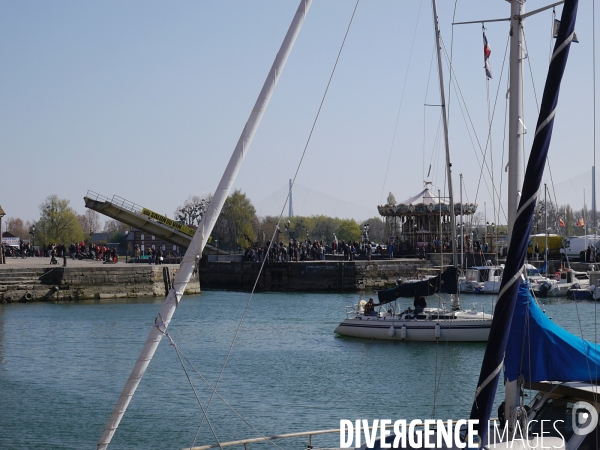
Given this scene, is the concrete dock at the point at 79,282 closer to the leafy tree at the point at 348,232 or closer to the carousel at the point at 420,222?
the carousel at the point at 420,222

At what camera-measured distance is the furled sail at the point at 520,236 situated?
726cm

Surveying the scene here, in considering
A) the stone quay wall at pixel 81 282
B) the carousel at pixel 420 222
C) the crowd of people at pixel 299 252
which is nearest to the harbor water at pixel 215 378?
the stone quay wall at pixel 81 282

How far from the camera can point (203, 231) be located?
26.3ft

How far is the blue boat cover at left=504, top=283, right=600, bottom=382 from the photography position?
8.39 meters

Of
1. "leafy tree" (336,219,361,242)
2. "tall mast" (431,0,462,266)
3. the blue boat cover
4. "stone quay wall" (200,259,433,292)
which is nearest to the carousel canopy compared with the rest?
"stone quay wall" (200,259,433,292)

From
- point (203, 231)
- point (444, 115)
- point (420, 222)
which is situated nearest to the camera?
point (203, 231)

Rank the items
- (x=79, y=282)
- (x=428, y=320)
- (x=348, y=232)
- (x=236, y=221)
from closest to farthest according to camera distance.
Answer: (x=428, y=320) < (x=79, y=282) < (x=236, y=221) < (x=348, y=232)

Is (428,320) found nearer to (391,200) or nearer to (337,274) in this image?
(337,274)

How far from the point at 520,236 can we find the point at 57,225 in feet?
399

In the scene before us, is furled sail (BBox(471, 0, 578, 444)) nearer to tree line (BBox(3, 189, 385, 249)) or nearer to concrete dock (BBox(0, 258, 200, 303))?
concrete dock (BBox(0, 258, 200, 303))

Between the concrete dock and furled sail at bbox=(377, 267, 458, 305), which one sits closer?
furled sail at bbox=(377, 267, 458, 305)

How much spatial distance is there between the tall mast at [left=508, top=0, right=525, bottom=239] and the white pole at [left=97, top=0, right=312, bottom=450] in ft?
7.14

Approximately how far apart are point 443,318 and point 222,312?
16327 mm

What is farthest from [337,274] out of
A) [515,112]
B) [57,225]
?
[57,225]
